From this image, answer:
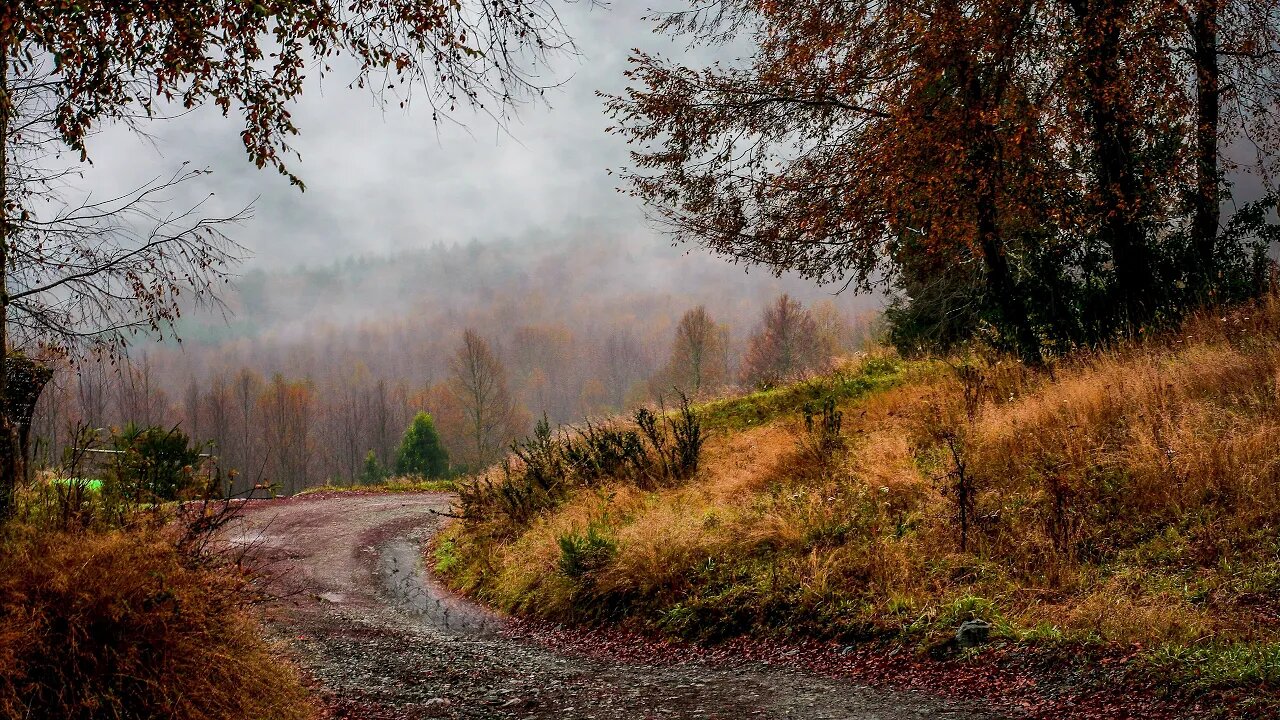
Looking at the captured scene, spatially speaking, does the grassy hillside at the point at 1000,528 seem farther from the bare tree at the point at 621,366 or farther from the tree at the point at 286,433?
the bare tree at the point at 621,366

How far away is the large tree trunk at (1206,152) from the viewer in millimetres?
10633

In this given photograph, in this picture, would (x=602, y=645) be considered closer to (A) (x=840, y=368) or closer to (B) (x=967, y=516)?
(B) (x=967, y=516)

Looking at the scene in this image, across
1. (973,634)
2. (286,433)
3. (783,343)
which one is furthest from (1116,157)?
(286,433)

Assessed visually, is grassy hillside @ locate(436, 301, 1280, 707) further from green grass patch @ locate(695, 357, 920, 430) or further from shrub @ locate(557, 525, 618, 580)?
green grass patch @ locate(695, 357, 920, 430)

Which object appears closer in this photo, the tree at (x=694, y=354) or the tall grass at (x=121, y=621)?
the tall grass at (x=121, y=621)

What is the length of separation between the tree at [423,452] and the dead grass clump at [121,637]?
35625 mm

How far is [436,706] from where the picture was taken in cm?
483

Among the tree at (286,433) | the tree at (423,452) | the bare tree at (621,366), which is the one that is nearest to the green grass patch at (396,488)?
the tree at (423,452)

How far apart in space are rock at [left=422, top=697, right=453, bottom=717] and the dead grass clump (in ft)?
2.52

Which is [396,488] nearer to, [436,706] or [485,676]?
[485,676]

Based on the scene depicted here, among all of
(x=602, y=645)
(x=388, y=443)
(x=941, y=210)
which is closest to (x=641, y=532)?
(x=602, y=645)

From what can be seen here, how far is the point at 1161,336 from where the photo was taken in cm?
887

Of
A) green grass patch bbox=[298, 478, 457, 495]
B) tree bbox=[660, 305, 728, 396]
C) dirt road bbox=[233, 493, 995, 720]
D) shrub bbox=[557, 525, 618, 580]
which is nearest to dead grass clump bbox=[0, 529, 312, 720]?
dirt road bbox=[233, 493, 995, 720]

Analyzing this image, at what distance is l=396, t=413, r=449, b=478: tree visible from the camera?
127 ft
